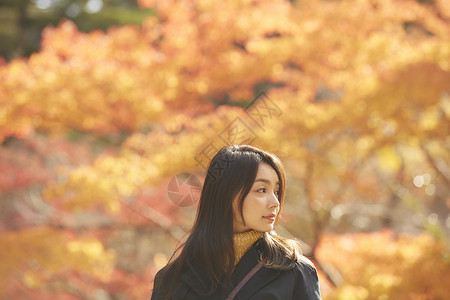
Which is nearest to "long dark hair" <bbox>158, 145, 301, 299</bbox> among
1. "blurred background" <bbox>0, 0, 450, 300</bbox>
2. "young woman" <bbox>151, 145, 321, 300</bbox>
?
"young woman" <bbox>151, 145, 321, 300</bbox>

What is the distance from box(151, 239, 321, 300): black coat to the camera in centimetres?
160

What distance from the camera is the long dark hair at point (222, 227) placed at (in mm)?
1692

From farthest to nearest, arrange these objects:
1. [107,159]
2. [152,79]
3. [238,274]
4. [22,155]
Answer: [22,155] → [152,79] → [107,159] → [238,274]

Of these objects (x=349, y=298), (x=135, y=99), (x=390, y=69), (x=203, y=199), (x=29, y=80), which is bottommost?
(x=349, y=298)

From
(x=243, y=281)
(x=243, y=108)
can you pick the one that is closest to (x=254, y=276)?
(x=243, y=281)

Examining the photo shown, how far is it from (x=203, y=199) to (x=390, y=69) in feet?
10.5

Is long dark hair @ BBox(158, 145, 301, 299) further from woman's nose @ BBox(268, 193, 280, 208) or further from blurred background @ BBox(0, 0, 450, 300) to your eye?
blurred background @ BBox(0, 0, 450, 300)

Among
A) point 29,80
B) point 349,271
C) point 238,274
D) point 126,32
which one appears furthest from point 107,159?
point 238,274

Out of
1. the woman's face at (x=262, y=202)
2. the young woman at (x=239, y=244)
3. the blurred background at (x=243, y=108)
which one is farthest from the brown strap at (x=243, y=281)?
the blurred background at (x=243, y=108)

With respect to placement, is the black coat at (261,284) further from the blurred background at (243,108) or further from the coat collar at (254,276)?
the blurred background at (243,108)

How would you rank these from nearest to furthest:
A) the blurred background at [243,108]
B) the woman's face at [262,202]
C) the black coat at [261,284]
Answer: the black coat at [261,284] → the woman's face at [262,202] → the blurred background at [243,108]

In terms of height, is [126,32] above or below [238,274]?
above

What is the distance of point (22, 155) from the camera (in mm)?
7680

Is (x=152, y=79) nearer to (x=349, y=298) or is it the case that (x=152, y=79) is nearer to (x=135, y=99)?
(x=135, y=99)
